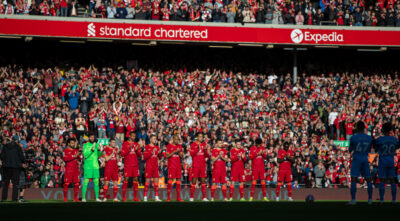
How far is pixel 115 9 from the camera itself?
33750mm

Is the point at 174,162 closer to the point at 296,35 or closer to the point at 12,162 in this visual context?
the point at 12,162

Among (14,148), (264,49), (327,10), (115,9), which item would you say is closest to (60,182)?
(14,148)

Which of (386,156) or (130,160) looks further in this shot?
(130,160)

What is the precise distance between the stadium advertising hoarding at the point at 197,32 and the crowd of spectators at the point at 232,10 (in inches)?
24.4

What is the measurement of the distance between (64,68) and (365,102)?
16.5 m

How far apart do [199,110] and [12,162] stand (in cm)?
1343

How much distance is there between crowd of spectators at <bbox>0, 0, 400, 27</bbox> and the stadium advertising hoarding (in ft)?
2.03

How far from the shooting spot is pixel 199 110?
3133 centimetres

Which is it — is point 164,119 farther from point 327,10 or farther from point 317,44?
point 327,10

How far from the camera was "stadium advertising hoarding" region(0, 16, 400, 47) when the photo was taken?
106 feet

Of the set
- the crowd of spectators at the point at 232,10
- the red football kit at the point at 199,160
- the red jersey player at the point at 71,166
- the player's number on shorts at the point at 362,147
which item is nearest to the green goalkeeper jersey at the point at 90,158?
the red jersey player at the point at 71,166

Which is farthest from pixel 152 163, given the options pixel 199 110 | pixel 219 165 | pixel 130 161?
pixel 199 110

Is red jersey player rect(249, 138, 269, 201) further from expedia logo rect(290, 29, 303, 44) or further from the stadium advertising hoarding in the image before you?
expedia logo rect(290, 29, 303, 44)

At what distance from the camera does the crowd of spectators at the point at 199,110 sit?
27.2 meters
